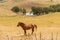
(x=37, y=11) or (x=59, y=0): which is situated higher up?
(x=37, y=11)

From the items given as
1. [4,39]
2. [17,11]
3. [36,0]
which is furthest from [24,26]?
[36,0]

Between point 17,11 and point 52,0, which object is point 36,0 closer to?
point 52,0

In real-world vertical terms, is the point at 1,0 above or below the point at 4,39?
below

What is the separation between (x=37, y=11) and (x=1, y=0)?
4401 cm

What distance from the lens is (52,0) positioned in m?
84.7

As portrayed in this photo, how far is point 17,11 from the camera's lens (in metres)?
62.0

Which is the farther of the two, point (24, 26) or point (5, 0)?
point (5, 0)

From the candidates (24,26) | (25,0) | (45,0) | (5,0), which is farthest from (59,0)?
(24,26)

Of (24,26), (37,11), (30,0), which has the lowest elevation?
(30,0)

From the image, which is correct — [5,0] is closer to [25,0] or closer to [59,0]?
[25,0]

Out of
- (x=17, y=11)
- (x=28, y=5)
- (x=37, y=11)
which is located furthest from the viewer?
(x=28, y=5)

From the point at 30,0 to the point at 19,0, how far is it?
436 centimetres

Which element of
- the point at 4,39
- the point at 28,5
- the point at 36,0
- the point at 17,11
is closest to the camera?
the point at 4,39

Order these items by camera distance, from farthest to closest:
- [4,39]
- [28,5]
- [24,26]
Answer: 1. [28,5]
2. [24,26]
3. [4,39]
